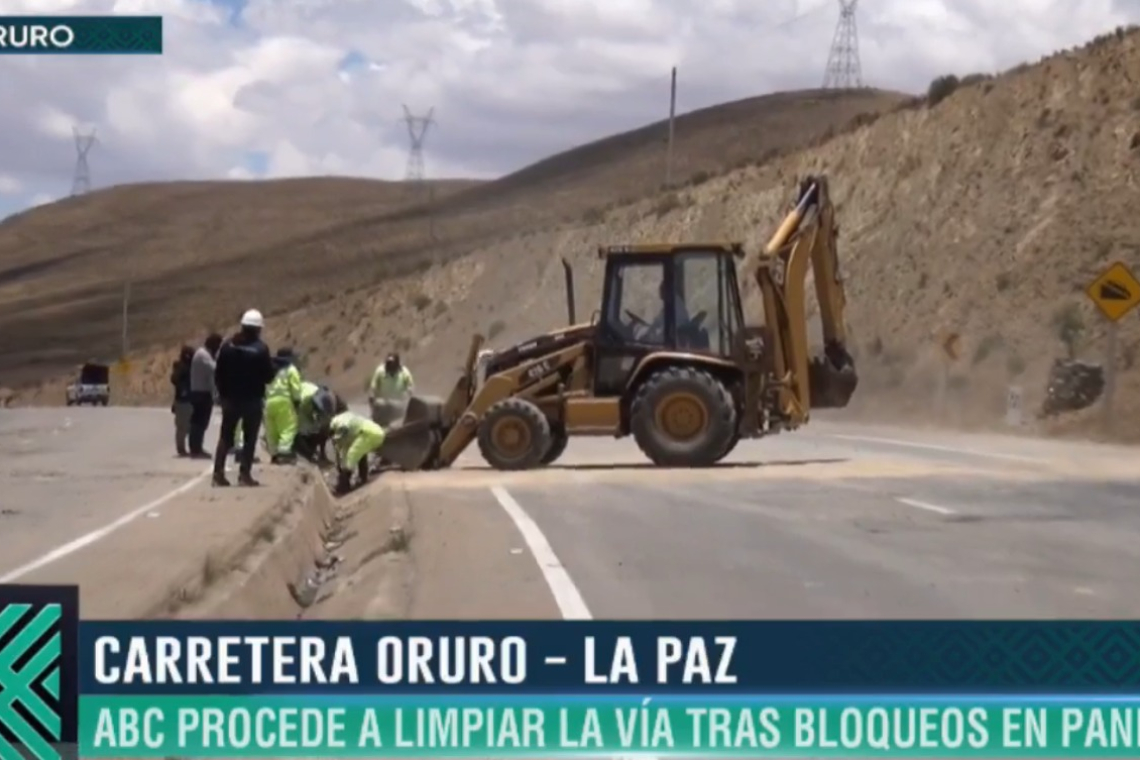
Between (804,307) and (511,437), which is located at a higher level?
(804,307)

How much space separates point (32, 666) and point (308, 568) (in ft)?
33.8

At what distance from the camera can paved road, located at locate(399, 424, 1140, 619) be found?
12.8 metres

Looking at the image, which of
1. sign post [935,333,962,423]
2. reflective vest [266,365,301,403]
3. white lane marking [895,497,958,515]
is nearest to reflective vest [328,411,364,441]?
reflective vest [266,365,301,403]

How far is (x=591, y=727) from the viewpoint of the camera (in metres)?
8.66

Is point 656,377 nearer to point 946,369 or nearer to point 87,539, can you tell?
point 87,539

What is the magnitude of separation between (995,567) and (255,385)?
33.8 ft

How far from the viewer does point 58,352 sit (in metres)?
113

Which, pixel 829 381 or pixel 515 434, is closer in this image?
pixel 515 434

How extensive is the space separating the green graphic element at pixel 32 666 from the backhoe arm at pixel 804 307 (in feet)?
63.1

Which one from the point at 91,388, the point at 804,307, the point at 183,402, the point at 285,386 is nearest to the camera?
the point at 285,386

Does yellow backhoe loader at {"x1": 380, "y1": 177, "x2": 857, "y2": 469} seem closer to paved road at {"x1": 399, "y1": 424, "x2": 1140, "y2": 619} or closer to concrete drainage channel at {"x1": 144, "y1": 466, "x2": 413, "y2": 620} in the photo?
paved road at {"x1": 399, "y1": 424, "x2": 1140, "y2": 619}

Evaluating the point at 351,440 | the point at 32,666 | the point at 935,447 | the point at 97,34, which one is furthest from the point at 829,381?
the point at 32,666

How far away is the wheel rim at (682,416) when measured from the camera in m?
25.0

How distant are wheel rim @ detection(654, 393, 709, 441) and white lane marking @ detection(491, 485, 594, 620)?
448 cm
